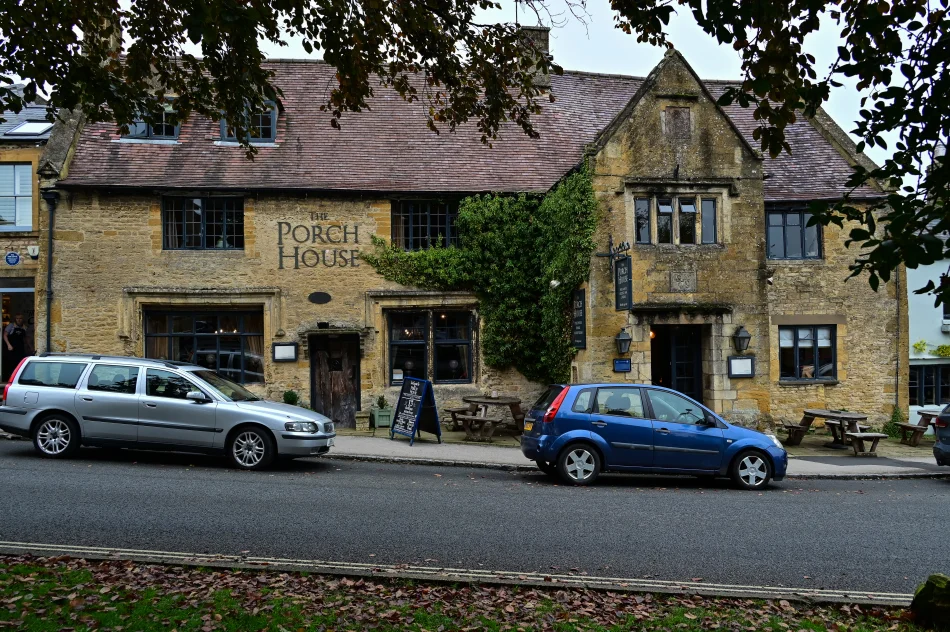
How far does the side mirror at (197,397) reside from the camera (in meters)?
11.8

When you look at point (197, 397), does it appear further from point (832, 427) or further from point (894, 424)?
point (894, 424)

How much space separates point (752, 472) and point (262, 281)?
38.0 ft

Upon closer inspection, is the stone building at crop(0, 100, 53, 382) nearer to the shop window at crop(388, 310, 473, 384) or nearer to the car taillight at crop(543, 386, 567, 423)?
the shop window at crop(388, 310, 473, 384)

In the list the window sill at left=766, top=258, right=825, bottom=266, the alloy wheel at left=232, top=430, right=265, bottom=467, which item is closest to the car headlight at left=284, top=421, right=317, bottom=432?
the alloy wheel at left=232, top=430, right=265, bottom=467

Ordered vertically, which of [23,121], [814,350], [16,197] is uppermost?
[23,121]

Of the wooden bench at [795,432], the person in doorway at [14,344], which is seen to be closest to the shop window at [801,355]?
the wooden bench at [795,432]

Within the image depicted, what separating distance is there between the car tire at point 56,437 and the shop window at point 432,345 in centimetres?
775

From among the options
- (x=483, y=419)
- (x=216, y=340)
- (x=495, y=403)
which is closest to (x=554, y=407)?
(x=483, y=419)

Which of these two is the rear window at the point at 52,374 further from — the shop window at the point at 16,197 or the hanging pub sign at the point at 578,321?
the hanging pub sign at the point at 578,321

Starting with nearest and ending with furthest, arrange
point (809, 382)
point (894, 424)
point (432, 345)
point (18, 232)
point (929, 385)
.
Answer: point (18, 232) < point (432, 345) < point (894, 424) < point (809, 382) < point (929, 385)

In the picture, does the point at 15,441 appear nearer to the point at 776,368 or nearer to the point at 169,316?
the point at 169,316

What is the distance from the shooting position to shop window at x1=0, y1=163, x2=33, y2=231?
57.9ft

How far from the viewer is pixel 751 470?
11.7 meters

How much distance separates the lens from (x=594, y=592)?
610 cm
